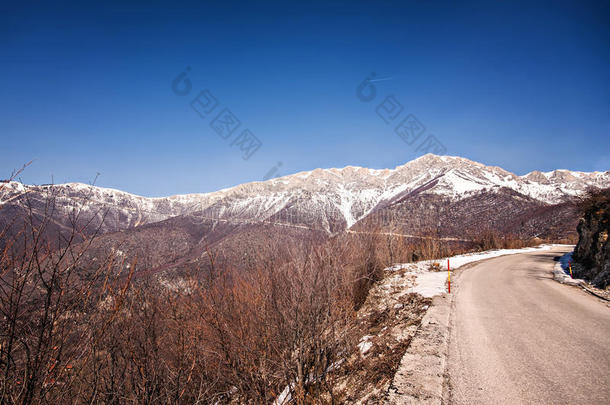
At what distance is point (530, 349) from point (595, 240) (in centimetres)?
1270

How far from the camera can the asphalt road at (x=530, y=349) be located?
4.70 metres

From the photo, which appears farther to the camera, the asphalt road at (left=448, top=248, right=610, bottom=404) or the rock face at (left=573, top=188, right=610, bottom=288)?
the rock face at (left=573, top=188, right=610, bottom=288)

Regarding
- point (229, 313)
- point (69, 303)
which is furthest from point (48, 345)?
point (229, 313)

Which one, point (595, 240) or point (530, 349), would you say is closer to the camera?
point (530, 349)

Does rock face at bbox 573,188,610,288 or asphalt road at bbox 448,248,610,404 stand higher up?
rock face at bbox 573,188,610,288

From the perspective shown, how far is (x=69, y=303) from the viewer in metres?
3.38

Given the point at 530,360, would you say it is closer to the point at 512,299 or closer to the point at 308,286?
the point at 308,286

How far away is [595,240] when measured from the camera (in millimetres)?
14227

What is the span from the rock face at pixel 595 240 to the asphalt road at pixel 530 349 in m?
2.57

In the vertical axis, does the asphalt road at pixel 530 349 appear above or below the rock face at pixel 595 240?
below

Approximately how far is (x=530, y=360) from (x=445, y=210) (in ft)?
391

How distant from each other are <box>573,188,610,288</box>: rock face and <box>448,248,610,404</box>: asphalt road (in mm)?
2575

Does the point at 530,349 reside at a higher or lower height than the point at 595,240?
lower

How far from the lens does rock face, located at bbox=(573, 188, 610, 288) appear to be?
11998mm
